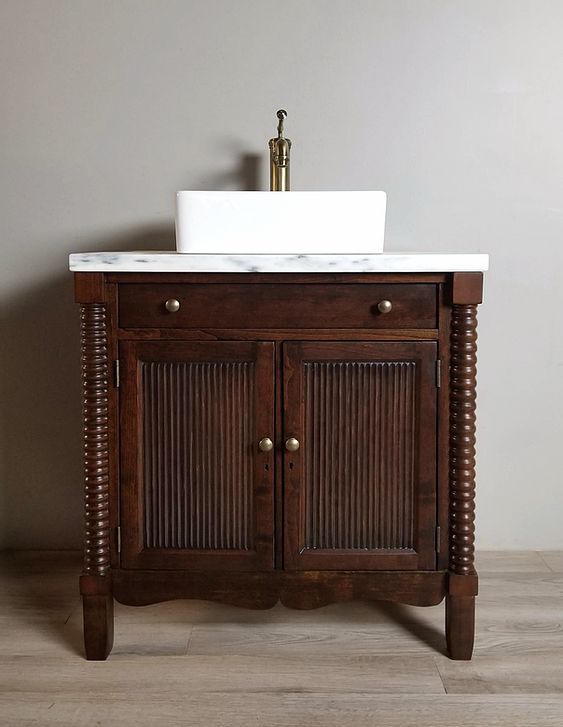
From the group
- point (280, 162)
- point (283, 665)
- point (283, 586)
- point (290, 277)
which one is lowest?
point (283, 665)

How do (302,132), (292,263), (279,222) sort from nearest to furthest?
(292,263)
(279,222)
(302,132)

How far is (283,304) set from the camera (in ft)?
4.83

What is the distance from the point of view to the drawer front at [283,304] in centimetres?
147

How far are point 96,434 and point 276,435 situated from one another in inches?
13.6

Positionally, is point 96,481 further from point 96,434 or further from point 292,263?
point 292,263

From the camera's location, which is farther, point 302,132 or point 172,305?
point 302,132

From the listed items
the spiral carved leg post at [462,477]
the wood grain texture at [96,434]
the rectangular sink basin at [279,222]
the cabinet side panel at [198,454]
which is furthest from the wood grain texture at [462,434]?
the wood grain texture at [96,434]

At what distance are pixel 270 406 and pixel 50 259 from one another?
0.87 metres

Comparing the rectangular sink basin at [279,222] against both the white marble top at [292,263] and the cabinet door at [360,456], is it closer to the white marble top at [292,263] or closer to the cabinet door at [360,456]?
the white marble top at [292,263]

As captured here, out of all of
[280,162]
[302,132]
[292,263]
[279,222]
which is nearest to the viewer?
[292,263]

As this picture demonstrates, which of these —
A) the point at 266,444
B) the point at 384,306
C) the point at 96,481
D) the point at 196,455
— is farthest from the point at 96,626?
the point at 384,306

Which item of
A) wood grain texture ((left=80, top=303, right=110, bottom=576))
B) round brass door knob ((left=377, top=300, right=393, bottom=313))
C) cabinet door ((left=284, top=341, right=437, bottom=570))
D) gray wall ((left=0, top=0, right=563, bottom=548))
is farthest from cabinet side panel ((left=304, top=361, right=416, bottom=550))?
gray wall ((left=0, top=0, right=563, bottom=548))

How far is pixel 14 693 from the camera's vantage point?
1.39 m

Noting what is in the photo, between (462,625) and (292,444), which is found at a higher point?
(292,444)
